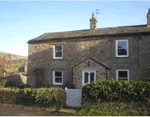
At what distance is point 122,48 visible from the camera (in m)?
16.8

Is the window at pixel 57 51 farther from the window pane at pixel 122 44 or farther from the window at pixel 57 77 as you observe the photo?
the window pane at pixel 122 44

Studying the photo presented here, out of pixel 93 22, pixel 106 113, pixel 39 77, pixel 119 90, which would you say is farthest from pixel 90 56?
pixel 106 113

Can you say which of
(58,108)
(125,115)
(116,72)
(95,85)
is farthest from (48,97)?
(116,72)

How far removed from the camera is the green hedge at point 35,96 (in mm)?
10648

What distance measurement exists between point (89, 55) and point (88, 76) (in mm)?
2632

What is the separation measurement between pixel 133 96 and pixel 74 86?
8641 mm

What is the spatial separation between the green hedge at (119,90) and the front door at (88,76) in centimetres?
648

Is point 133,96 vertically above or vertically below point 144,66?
below

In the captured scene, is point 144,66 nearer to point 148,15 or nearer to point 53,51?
point 148,15

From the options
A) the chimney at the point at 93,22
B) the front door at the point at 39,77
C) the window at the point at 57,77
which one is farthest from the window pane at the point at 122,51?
the front door at the point at 39,77

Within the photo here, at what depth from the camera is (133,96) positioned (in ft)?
29.5

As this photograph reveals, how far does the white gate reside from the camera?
35.2ft

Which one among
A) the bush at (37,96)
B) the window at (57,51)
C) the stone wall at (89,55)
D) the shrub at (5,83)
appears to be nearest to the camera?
the bush at (37,96)

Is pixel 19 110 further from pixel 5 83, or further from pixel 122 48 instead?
pixel 5 83
